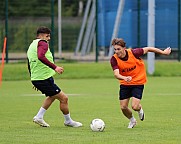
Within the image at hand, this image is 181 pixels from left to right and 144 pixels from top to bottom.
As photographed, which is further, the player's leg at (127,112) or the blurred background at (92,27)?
the blurred background at (92,27)

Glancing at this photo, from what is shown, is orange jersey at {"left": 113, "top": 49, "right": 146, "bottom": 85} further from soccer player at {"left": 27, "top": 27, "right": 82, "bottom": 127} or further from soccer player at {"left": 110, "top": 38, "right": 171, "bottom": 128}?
soccer player at {"left": 27, "top": 27, "right": 82, "bottom": 127}

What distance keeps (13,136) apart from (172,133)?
264 cm

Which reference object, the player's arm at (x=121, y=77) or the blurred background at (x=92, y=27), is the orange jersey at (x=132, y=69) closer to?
the player's arm at (x=121, y=77)

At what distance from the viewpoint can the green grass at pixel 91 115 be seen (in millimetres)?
11383

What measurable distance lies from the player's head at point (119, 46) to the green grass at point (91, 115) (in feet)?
4.48

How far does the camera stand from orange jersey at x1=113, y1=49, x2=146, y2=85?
13197 millimetres

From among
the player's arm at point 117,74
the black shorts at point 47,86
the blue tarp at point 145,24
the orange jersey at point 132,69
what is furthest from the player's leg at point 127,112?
the blue tarp at point 145,24

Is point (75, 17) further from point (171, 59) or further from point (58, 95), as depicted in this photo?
point (58, 95)

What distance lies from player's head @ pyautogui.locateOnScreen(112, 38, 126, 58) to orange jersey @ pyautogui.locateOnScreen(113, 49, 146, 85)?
13cm

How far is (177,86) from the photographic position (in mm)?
24859

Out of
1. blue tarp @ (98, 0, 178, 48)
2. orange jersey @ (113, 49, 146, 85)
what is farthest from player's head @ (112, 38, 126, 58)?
blue tarp @ (98, 0, 178, 48)

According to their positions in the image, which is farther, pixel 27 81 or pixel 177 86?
pixel 27 81

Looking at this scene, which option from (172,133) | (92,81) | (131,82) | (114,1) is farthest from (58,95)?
(114,1)

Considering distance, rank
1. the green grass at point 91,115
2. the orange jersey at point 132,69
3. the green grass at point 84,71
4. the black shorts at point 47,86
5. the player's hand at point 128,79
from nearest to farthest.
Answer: the green grass at point 91,115 → the player's hand at point 128,79 → the orange jersey at point 132,69 → the black shorts at point 47,86 → the green grass at point 84,71
